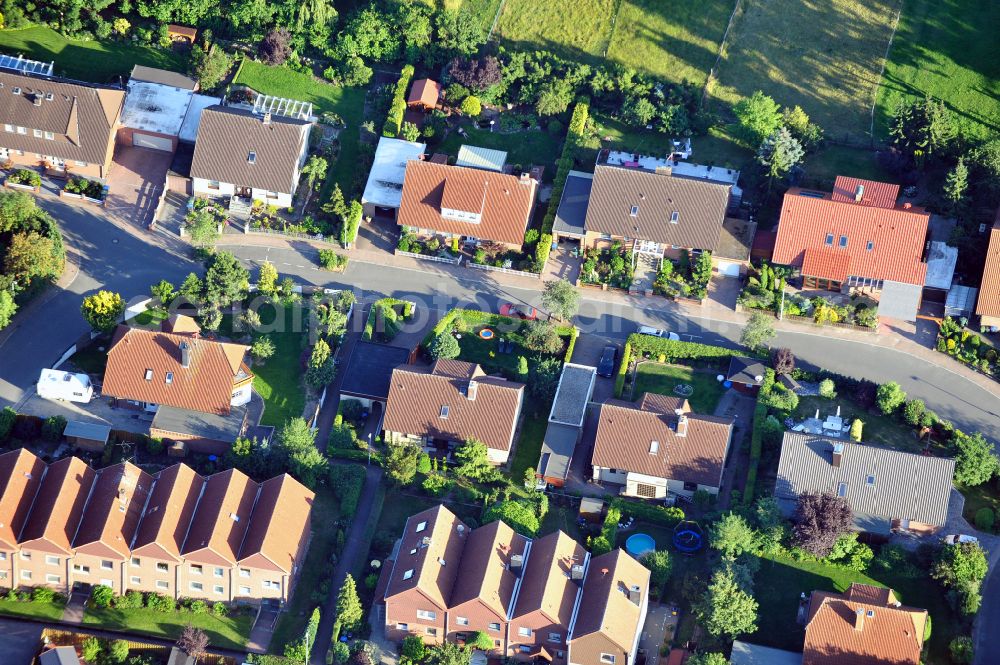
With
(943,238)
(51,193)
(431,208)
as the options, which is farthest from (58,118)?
(943,238)

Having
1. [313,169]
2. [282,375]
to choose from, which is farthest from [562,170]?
[282,375]

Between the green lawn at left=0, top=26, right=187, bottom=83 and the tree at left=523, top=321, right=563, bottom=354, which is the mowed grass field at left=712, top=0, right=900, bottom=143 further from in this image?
the green lawn at left=0, top=26, right=187, bottom=83

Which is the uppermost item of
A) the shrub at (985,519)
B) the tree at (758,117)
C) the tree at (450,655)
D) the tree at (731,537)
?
the tree at (758,117)

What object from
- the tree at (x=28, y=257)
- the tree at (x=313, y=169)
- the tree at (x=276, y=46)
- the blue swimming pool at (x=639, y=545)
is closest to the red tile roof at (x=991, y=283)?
the blue swimming pool at (x=639, y=545)

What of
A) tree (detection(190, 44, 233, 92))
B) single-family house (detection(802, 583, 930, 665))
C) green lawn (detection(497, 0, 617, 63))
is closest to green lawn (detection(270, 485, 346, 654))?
single-family house (detection(802, 583, 930, 665))

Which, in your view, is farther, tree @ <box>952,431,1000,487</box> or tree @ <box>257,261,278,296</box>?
tree @ <box>257,261,278,296</box>

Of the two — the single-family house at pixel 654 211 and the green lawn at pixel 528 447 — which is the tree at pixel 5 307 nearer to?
the green lawn at pixel 528 447

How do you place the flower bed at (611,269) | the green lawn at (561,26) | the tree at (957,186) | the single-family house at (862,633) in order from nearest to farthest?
1. the single-family house at (862,633)
2. the tree at (957,186)
3. the flower bed at (611,269)
4. the green lawn at (561,26)

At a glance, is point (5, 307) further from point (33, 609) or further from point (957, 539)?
point (957, 539)
